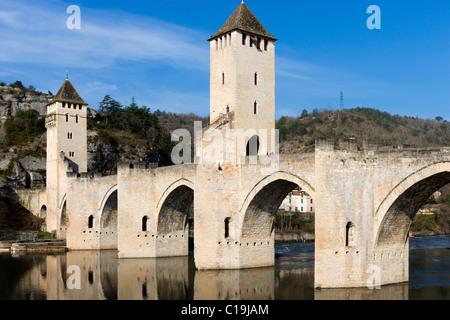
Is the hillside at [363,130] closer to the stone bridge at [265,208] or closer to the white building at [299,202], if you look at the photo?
the white building at [299,202]

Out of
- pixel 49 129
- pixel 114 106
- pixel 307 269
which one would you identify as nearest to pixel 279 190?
pixel 307 269

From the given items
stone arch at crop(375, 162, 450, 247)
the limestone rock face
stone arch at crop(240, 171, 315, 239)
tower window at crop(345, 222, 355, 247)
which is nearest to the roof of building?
the limestone rock face

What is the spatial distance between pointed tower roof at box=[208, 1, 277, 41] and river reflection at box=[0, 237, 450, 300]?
1365cm

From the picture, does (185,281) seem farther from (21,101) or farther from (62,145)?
(21,101)

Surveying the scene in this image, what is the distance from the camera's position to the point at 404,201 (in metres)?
20.5

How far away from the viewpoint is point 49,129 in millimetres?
49969

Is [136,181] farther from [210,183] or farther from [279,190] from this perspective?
[279,190]

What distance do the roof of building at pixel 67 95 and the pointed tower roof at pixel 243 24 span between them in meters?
24.3

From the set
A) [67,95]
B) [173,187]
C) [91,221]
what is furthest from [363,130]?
[173,187]

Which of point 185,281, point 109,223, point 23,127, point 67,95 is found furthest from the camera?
point 23,127

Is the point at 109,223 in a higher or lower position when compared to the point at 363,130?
lower

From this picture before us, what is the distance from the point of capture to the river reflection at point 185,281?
835 inches

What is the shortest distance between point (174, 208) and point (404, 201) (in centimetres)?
1722

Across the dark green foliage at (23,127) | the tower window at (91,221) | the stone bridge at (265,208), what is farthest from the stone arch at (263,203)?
the dark green foliage at (23,127)
